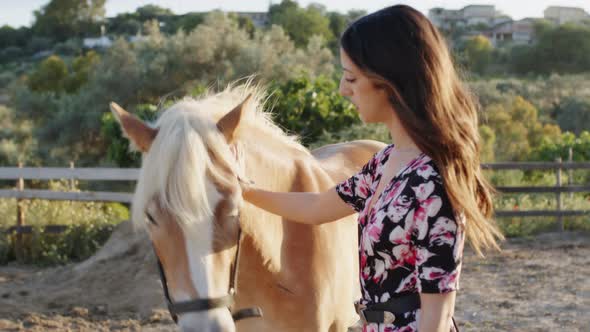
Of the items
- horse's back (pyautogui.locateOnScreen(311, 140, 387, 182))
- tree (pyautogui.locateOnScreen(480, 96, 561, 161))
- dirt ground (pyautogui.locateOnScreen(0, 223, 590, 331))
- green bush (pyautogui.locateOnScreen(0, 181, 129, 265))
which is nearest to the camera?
horse's back (pyautogui.locateOnScreen(311, 140, 387, 182))

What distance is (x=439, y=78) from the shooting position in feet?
4.92

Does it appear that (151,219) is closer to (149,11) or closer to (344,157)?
(344,157)

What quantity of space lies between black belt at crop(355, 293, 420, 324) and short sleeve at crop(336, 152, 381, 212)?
394 millimetres

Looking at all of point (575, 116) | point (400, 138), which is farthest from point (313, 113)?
point (575, 116)

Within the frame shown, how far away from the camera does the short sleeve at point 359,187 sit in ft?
6.07

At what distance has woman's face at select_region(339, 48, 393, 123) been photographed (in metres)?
1.58

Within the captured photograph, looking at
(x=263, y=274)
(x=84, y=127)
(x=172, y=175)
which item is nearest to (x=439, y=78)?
(x=172, y=175)

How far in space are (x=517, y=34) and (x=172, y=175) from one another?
185 feet

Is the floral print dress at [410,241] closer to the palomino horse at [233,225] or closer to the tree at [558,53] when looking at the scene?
the palomino horse at [233,225]

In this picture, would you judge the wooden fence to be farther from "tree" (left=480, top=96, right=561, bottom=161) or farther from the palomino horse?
the palomino horse

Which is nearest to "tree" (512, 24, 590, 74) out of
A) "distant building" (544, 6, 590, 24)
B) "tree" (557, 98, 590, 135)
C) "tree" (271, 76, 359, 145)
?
"tree" (557, 98, 590, 135)

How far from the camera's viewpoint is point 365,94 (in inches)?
62.9

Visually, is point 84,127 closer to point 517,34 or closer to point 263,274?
point 263,274

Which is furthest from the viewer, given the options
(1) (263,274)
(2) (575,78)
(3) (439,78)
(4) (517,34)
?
(4) (517,34)
